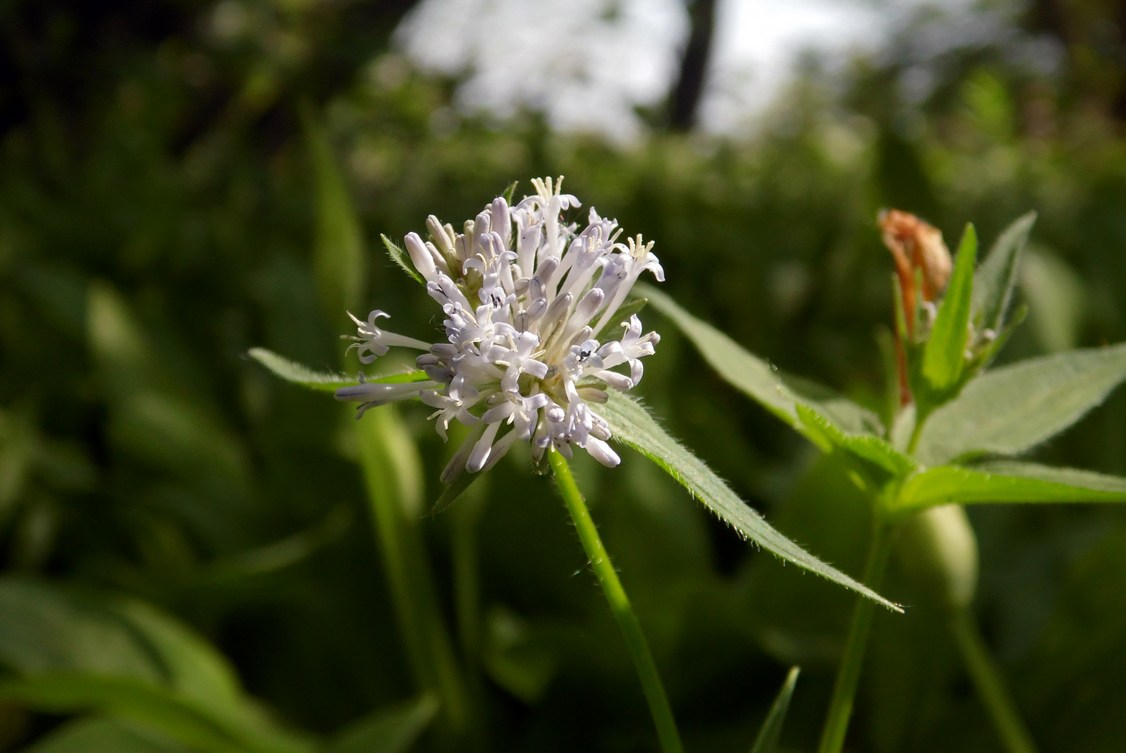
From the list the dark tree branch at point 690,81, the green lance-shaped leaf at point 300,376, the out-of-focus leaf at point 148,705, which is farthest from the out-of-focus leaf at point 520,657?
the dark tree branch at point 690,81

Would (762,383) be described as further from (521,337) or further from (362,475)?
(362,475)

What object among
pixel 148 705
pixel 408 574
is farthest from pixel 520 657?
pixel 148 705

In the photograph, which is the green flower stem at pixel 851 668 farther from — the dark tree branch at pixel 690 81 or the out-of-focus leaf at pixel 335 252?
the dark tree branch at pixel 690 81

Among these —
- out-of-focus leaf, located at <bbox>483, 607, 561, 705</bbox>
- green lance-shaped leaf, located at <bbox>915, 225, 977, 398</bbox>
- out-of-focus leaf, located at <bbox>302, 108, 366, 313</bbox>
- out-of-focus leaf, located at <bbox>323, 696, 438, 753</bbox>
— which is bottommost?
green lance-shaped leaf, located at <bbox>915, 225, 977, 398</bbox>

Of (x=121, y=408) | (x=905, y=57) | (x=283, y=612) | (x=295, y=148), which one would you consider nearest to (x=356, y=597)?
(x=283, y=612)

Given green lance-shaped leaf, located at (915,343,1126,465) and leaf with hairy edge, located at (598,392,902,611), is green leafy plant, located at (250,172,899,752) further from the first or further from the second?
green lance-shaped leaf, located at (915,343,1126,465)

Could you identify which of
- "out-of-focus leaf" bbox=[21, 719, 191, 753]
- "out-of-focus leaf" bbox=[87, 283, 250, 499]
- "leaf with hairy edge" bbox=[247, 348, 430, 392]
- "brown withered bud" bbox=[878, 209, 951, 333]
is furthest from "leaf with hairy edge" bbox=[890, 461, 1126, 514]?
"out-of-focus leaf" bbox=[87, 283, 250, 499]
